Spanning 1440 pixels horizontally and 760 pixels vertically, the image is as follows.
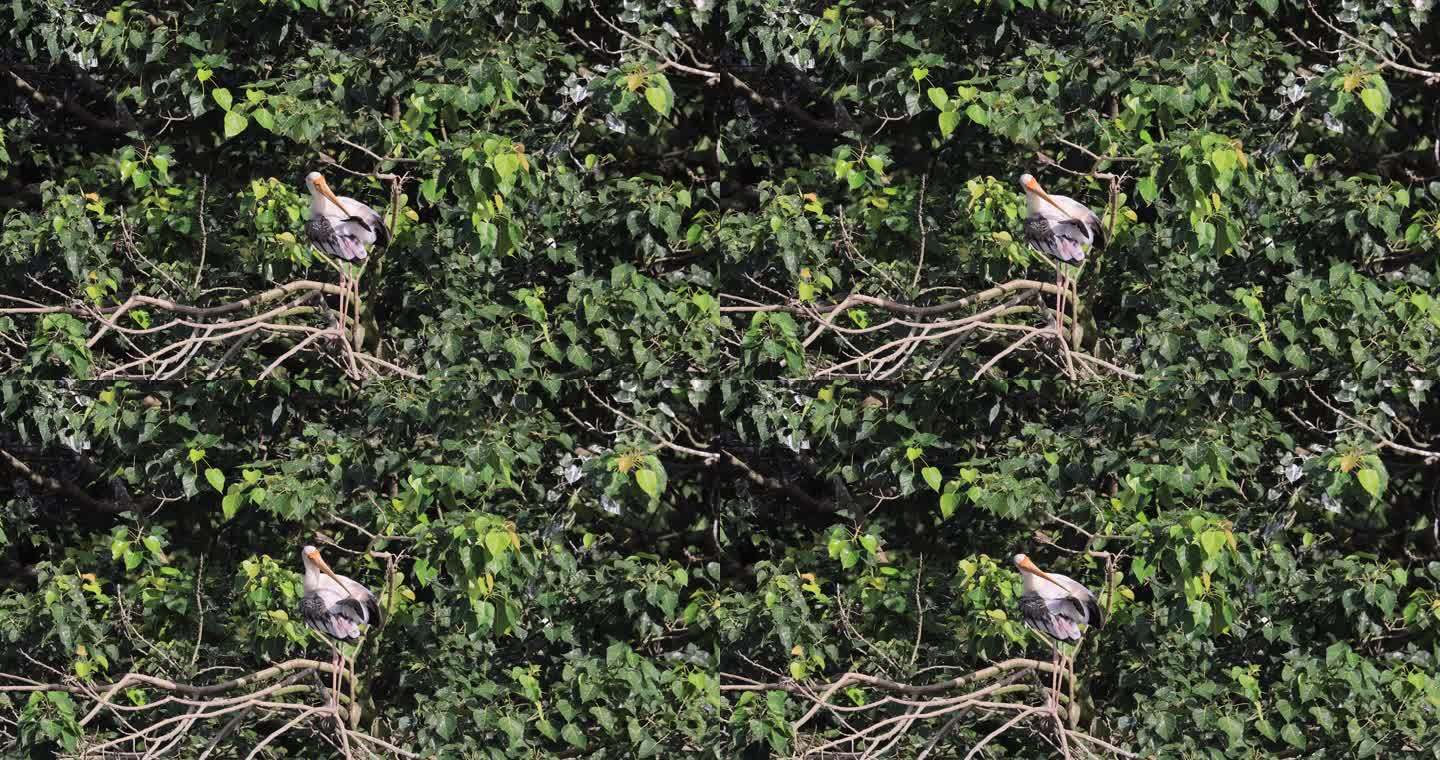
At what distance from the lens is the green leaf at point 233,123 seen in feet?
17.6

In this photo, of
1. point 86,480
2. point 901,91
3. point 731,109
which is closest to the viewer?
point 901,91

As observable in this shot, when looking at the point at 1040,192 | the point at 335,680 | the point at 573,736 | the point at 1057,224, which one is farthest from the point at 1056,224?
the point at 335,680

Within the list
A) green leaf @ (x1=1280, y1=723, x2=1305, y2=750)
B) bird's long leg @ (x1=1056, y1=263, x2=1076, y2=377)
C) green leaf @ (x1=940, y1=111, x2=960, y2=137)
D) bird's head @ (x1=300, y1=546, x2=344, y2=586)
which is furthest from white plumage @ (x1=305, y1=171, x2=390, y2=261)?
green leaf @ (x1=1280, y1=723, x2=1305, y2=750)

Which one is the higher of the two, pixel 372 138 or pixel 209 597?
pixel 372 138

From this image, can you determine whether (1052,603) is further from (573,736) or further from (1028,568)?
(573,736)

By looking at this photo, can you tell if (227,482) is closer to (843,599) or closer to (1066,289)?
(843,599)

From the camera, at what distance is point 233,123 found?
5.38 m

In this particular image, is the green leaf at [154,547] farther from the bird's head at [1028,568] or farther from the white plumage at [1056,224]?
the white plumage at [1056,224]

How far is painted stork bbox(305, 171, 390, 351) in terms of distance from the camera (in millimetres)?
5285

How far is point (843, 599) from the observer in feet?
17.6

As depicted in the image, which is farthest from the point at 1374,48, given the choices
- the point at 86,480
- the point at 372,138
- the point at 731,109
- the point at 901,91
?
the point at 86,480

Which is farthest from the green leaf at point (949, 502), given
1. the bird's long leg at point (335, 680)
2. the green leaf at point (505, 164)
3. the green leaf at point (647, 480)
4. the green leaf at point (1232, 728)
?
the bird's long leg at point (335, 680)

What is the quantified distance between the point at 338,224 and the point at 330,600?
44.7 inches

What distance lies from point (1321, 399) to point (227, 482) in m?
3.52
